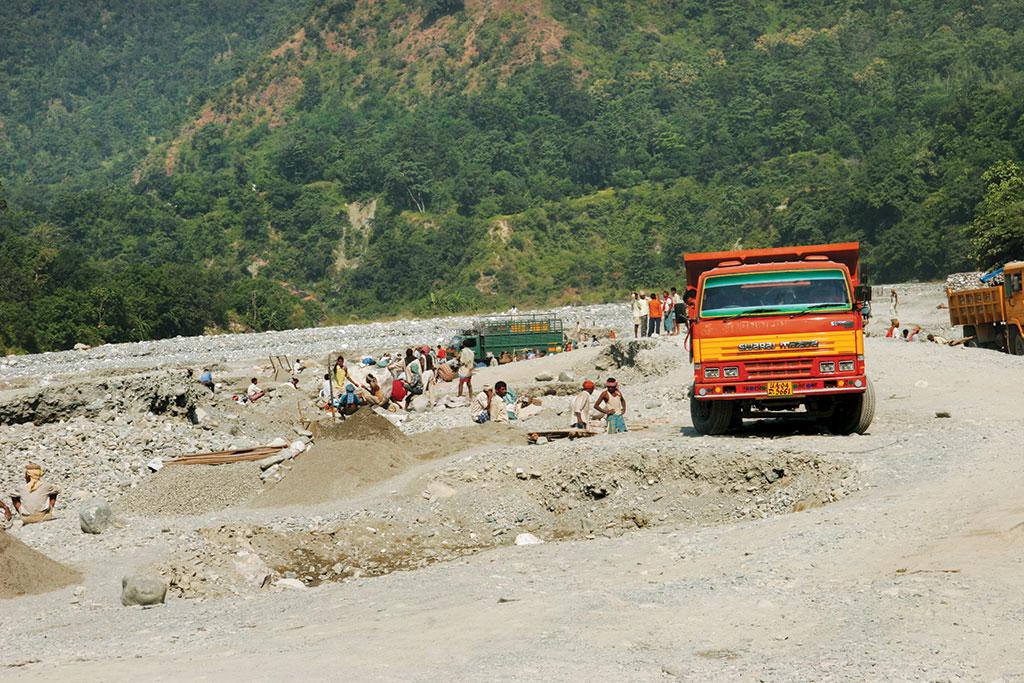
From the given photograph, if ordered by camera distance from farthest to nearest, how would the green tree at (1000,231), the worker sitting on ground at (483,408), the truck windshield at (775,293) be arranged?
1. the green tree at (1000,231)
2. the worker sitting on ground at (483,408)
3. the truck windshield at (775,293)

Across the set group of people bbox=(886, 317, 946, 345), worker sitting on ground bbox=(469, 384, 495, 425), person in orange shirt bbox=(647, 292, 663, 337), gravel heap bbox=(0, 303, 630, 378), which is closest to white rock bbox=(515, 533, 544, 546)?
worker sitting on ground bbox=(469, 384, 495, 425)

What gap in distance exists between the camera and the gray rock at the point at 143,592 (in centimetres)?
1356

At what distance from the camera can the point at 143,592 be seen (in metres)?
13.6

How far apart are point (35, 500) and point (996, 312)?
21.0 meters

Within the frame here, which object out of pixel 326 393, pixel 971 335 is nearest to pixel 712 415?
pixel 326 393

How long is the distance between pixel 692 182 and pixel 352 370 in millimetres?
84755

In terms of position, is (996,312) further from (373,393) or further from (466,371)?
(373,393)

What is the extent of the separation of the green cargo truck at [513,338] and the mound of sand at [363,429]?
18186mm

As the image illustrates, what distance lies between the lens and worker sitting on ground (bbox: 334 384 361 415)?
2706cm

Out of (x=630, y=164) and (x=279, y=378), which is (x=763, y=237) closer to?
(x=630, y=164)

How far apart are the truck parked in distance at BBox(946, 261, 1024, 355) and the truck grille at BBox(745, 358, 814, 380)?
14.3m

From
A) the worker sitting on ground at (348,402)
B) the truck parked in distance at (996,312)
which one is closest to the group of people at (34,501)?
the worker sitting on ground at (348,402)

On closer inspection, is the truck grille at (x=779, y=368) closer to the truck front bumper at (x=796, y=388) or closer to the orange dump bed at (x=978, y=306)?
the truck front bumper at (x=796, y=388)

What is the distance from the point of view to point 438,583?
12.9 meters
